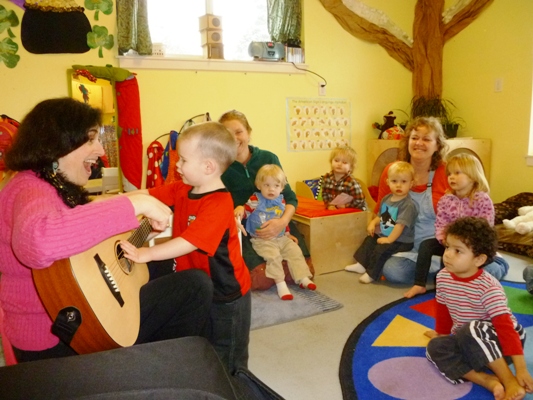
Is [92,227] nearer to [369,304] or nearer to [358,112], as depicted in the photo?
[369,304]

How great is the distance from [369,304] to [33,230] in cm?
182

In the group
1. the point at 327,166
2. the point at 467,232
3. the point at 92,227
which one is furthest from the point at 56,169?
the point at 327,166

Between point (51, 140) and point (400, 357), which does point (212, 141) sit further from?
point (400, 357)

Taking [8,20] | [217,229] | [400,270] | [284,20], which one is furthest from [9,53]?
[400,270]

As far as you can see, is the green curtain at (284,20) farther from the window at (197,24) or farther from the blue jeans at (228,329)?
the blue jeans at (228,329)

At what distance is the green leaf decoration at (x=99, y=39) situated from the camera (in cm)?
289

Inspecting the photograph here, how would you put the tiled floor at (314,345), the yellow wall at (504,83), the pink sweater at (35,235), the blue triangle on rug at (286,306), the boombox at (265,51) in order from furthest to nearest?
the yellow wall at (504,83), the boombox at (265,51), the blue triangle on rug at (286,306), the tiled floor at (314,345), the pink sweater at (35,235)

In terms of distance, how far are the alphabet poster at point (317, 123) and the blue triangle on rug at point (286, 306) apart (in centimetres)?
154

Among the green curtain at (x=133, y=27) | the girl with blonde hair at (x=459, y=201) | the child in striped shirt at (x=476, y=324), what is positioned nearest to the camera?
the child in striped shirt at (x=476, y=324)

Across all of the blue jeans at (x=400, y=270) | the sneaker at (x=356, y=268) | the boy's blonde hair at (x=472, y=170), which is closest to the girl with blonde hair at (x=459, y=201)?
the boy's blonde hair at (x=472, y=170)

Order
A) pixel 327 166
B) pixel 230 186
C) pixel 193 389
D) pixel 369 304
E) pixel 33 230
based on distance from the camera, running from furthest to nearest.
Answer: pixel 327 166
pixel 230 186
pixel 369 304
pixel 33 230
pixel 193 389

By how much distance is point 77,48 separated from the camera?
9.40 ft

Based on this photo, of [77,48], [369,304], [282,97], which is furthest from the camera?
[282,97]

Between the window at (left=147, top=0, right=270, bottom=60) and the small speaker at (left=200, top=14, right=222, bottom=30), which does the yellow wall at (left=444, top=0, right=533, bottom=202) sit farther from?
the small speaker at (left=200, top=14, right=222, bottom=30)
